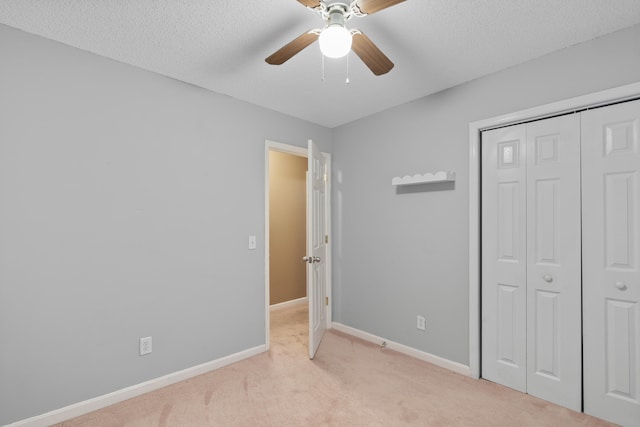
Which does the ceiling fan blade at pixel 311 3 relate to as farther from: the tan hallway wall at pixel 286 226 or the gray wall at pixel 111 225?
the tan hallway wall at pixel 286 226

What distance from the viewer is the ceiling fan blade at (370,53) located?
1.60 meters

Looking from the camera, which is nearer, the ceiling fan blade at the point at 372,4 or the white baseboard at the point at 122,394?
the ceiling fan blade at the point at 372,4

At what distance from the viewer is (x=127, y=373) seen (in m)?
2.25

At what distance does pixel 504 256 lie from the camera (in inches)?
95.3

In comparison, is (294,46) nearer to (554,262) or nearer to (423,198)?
(423,198)

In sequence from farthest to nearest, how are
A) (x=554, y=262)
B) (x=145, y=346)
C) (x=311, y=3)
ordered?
1. (x=145, y=346)
2. (x=554, y=262)
3. (x=311, y=3)

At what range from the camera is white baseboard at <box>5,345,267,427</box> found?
1922 mm

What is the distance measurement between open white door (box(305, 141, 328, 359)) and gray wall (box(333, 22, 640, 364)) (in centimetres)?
26

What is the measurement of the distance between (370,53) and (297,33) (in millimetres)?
534

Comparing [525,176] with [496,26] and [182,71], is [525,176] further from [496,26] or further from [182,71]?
[182,71]

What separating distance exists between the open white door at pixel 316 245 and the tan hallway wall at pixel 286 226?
114cm

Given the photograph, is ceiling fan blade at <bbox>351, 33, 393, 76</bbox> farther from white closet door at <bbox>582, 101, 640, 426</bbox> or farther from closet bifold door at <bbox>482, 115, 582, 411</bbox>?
white closet door at <bbox>582, 101, 640, 426</bbox>

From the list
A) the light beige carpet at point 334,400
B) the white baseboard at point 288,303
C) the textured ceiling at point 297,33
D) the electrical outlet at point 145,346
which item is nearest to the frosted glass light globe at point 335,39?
the textured ceiling at point 297,33

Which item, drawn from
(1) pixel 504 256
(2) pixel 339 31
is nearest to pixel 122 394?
(2) pixel 339 31
